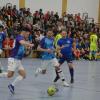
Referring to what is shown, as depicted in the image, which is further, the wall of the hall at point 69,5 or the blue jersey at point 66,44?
the wall of the hall at point 69,5

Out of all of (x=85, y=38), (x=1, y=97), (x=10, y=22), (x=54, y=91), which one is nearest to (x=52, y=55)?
(x=54, y=91)

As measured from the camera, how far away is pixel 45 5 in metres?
38.5

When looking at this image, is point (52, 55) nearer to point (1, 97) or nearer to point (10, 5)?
point (1, 97)

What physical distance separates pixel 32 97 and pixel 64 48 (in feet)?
13.5

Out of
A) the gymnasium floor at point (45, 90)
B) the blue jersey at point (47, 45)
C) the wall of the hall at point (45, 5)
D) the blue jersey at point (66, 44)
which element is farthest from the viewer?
the wall of the hall at point (45, 5)

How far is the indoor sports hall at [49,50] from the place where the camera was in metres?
12.4

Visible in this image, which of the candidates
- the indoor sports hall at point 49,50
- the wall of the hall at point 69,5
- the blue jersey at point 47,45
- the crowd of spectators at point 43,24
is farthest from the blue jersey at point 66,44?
the wall of the hall at point 69,5

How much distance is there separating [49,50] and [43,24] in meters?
20.6

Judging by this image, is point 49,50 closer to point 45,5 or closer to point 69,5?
point 45,5

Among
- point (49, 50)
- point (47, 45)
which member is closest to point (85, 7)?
point (47, 45)

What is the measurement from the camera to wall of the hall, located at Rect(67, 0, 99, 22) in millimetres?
40594

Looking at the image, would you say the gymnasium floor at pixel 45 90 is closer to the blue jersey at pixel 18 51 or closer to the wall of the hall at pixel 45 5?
the blue jersey at pixel 18 51

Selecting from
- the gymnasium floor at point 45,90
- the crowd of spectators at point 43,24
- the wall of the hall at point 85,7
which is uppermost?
the wall of the hall at point 85,7

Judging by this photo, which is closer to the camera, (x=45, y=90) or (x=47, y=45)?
(x=45, y=90)
